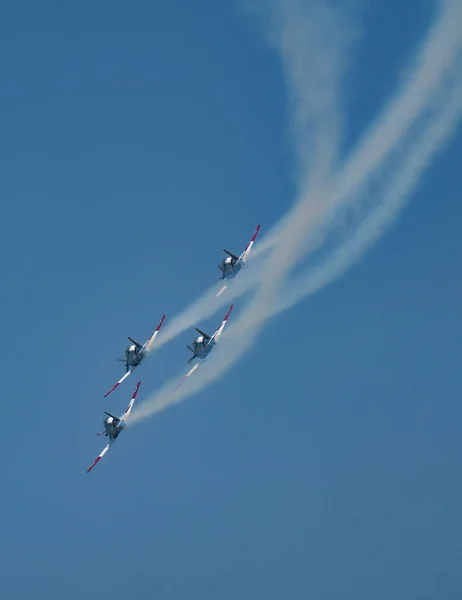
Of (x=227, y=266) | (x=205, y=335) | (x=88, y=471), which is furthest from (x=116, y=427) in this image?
(x=227, y=266)

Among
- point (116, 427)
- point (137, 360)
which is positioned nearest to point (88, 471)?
point (116, 427)

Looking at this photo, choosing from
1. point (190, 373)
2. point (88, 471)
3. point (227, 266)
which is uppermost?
point (227, 266)

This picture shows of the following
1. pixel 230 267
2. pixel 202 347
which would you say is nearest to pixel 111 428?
pixel 202 347

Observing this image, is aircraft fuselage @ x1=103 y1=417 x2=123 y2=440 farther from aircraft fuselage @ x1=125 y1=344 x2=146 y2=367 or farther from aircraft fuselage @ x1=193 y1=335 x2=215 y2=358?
aircraft fuselage @ x1=193 y1=335 x2=215 y2=358

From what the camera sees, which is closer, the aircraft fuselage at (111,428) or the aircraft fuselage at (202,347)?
Answer: the aircraft fuselage at (202,347)

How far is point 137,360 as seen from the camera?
9406 cm

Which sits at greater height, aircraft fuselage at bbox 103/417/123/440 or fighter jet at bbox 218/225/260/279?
fighter jet at bbox 218/225/260/279

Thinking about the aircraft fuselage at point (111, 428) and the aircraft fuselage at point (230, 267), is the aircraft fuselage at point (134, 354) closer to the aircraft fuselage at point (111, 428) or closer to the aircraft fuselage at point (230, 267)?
the aircraft fuselage at point (111, 428)

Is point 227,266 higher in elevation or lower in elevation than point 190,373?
higher

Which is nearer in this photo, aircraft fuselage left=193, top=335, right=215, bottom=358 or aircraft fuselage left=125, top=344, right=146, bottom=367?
aircraft fuselage left=193, top=335, right=215, bottom=358

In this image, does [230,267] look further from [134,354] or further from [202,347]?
[134,354]

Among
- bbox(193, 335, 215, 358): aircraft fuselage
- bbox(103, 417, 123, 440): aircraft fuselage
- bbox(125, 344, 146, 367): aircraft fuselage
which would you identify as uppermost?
bbox(193, 335, 215, 358): aircraft fuselage

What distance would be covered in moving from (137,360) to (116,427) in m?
5.93

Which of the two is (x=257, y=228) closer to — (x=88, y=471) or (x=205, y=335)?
(x=205, y=335)
